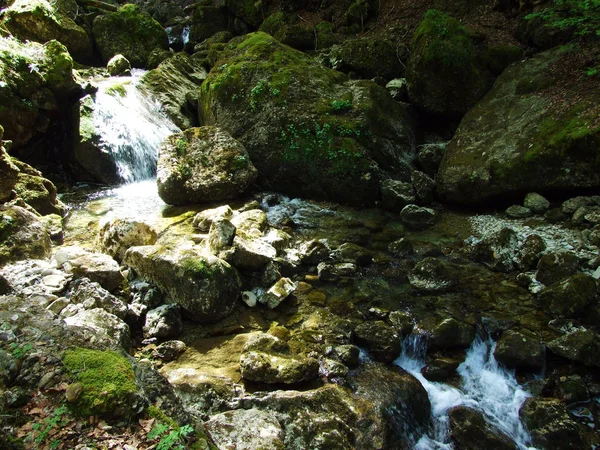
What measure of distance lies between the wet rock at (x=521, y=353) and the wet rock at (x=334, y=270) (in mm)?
2632

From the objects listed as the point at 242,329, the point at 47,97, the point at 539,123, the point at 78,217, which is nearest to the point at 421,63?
the point at 539,123

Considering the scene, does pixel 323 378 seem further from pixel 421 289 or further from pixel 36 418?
pixel 36 418

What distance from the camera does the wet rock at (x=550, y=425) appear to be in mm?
3941

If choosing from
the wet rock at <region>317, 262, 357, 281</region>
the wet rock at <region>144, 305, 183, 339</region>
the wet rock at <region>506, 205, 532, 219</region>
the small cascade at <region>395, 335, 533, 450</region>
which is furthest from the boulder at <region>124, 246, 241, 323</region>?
the wet rock at <region>506, 205, 532, 219</region>

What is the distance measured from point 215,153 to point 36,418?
300 inches

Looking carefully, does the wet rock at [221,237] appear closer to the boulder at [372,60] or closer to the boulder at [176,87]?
the boulder at [176,87]

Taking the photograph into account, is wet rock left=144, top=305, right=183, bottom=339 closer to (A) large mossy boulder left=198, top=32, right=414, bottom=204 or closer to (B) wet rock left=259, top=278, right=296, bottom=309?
(B) wet rock left=259, top=278, right=296, bottom=309

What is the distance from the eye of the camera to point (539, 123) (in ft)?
26.4

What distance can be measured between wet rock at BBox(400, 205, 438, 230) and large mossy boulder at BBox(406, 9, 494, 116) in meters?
3.73

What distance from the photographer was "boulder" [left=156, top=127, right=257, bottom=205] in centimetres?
888

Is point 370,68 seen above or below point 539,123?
above

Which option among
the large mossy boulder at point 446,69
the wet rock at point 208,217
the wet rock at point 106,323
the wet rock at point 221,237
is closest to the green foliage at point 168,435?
the wet rock at point 106,323

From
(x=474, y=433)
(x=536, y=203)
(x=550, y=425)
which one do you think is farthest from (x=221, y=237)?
(x=536, y=203)

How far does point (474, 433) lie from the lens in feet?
13.3
